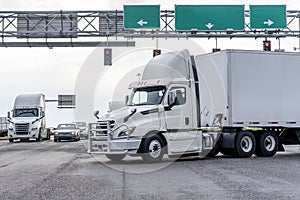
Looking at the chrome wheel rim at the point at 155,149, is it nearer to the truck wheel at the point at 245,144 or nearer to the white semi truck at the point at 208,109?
the white semi truck at the point at 208,109

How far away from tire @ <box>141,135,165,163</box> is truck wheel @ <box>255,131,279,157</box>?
13.5ft

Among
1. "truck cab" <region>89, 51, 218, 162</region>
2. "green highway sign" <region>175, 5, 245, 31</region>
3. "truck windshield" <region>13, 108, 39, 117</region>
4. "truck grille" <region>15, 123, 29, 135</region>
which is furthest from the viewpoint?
"truck windshield" <region>13, 108, 39, 117</region>

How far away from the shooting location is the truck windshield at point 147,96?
58.6ft

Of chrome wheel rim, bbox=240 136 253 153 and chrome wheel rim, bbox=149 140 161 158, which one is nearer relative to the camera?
chrome wheel rim, bbox=149 140 161 158

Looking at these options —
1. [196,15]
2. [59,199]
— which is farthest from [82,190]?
[196,15]

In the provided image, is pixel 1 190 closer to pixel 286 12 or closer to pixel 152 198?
pixel 152 198

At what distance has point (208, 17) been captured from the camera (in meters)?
29.9

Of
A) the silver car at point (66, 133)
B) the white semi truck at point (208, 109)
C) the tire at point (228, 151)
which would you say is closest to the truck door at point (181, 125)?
the white semi truck at point (208, 109)

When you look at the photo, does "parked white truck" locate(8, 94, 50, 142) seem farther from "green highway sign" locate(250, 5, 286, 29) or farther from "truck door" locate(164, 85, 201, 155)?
"truck door" locate(164, 85, 201, 155)

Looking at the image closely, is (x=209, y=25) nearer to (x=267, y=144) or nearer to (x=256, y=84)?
(x=256, y=84)

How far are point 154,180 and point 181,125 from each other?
17.9 ft

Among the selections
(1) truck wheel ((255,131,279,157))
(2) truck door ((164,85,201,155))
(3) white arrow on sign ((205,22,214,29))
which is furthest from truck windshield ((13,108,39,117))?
(2) truck door ((164,85,201,155))

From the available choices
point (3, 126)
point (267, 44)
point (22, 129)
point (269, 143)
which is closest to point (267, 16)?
point (267, 44)

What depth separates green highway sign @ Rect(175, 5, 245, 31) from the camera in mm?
29859
